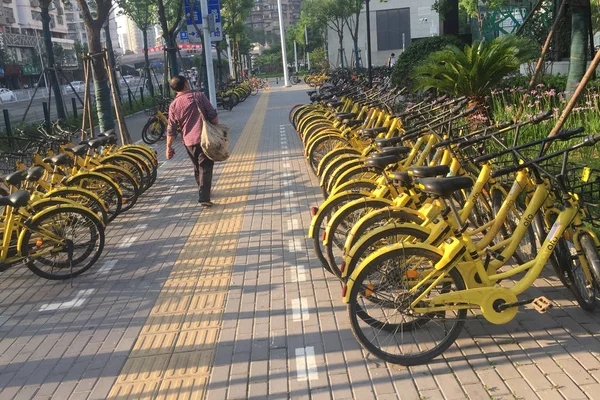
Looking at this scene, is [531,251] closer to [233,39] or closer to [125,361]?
[125,361]

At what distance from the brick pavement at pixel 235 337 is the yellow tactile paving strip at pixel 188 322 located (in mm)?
12

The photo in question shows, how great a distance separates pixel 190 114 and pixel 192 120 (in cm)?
8

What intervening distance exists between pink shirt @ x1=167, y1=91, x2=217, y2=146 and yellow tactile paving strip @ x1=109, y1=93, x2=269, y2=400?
3.40ft

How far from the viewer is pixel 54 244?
490 centimetres

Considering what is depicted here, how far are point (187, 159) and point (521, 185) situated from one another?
8409 mm

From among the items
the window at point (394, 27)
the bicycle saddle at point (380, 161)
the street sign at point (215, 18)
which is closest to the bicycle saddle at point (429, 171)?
the bicycle saddle at point (380, 161)

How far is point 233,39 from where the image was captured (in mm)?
37062

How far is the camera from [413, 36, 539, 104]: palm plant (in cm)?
778

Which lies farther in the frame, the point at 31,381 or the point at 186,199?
the point at 186,199

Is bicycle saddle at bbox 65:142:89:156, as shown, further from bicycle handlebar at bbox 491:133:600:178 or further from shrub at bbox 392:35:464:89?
shrub at bbox 392:35:464:89

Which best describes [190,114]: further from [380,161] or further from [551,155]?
[551,155]

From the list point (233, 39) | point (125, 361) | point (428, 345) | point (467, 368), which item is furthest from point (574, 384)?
point (233, 39)

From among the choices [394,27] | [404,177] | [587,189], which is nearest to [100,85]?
[404,177]

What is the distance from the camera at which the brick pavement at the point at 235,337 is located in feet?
10.1
